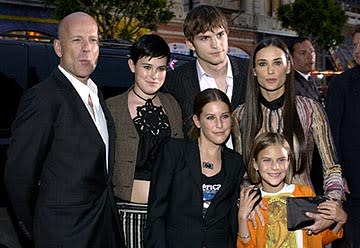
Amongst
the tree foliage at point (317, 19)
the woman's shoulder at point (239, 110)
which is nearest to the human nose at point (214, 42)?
the woman's shoulder at point (239, 110)

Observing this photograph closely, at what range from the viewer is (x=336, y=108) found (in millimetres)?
4258

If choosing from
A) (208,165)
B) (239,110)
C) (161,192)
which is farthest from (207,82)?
(161,192)

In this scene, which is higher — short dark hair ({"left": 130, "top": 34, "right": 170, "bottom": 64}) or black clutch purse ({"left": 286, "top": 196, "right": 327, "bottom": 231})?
short dark hair ({"left": 130, "top": 34, "right": 170, "bottom": 64})

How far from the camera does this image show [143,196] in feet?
11.4

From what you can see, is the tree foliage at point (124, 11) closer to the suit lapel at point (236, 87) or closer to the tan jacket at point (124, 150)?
the suit lapel at point (236, 87)

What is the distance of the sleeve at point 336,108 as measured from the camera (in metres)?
4.23

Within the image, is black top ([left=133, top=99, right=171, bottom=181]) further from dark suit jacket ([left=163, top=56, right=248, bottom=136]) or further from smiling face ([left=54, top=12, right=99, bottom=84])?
smiling face ([left=54, top=12, right=99, bottom=84])

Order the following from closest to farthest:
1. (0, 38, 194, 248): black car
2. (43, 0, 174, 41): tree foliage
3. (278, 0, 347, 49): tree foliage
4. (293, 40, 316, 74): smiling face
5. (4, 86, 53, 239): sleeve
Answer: (4, 86, 53, 239): sleeve < (0, 38, 194, 248): black car < (293, 40, 316, 74): smiling face < (43, 0, 174, 41): tree foliage < (278, 0, 347, 49): tree foliage

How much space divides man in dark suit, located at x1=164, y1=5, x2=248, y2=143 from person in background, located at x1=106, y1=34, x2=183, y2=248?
0.87 feet

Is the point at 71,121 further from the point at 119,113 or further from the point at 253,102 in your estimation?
the point at 253,102

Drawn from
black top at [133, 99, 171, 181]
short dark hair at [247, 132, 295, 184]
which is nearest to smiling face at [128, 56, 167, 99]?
black top at [133, 99, 171, 181]

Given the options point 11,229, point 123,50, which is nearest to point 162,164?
point 11,229

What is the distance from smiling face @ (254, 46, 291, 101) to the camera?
10.9 ft

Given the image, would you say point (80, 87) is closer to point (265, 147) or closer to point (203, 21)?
point (203, 21)
